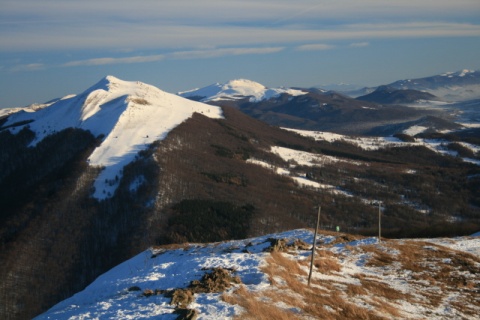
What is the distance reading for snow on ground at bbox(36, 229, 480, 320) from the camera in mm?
24344

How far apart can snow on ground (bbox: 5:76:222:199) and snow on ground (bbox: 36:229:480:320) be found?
8634 centimetres

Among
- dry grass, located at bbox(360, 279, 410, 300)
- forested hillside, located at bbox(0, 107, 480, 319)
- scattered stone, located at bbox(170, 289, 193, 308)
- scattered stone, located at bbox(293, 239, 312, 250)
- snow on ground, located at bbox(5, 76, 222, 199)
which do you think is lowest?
forested hillside, located at bbox(0, 107, 480, 319)

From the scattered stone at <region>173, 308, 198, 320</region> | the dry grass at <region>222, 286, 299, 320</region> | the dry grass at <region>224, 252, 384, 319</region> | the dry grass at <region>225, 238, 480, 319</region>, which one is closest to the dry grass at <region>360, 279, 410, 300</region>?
the dry grass at <region>225, 238, 480, 319</region>

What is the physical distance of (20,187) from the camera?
139 meters

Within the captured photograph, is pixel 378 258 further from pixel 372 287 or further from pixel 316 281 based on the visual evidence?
pixel 316 281

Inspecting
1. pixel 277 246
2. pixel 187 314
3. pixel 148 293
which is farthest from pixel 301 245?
pixel 187 314

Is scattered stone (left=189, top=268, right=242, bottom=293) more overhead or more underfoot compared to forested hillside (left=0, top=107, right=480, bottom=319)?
more overhead

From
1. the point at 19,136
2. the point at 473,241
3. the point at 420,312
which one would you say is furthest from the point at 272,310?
the point at 19,136

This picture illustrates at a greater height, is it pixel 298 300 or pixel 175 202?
pixel 298 300

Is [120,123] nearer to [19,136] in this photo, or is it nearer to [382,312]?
[19,136]

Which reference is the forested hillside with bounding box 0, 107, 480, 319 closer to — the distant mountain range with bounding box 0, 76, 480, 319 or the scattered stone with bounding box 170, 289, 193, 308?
the distant mountain range with bounding box 0, 76, 480, 319

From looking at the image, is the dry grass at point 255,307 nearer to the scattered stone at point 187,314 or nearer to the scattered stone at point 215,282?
the scattered stone at point 215,282

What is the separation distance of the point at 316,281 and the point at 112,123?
14176 centimetres

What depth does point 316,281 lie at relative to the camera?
2997 centimetres
